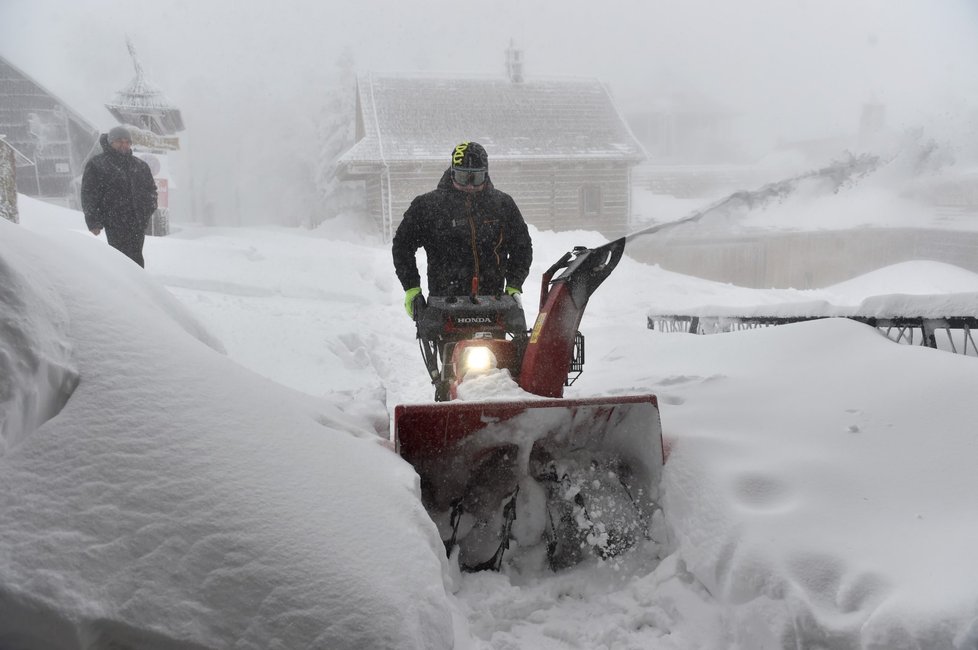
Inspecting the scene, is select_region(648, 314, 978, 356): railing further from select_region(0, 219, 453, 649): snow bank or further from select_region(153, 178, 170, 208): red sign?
select_region(153, 178, 170, 208): red sign

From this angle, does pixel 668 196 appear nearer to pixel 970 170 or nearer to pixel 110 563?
pixel 970 170

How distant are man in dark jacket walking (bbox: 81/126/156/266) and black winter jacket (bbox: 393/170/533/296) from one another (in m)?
3.76

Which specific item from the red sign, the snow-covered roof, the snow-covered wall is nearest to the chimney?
the snow-covered roof

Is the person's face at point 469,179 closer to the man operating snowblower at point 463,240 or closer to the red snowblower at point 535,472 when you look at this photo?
the man operating snowblower at point 463,240

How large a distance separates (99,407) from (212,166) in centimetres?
6706

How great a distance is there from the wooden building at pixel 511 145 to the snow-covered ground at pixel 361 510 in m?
19.8

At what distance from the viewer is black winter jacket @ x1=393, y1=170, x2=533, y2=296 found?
4.20m

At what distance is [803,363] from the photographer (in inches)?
160

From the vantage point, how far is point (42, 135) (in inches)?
1051

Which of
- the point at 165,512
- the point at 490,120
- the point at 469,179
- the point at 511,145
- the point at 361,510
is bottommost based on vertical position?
the point at 361,510

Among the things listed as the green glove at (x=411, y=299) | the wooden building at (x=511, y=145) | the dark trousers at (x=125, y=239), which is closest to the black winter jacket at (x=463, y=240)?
the green glove at (x=411, y=299)

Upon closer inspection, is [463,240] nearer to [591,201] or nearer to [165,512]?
[165,512]

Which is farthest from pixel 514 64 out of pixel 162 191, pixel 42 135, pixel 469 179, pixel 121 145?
pixel 469 179

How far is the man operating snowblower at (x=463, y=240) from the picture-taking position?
412 cm
